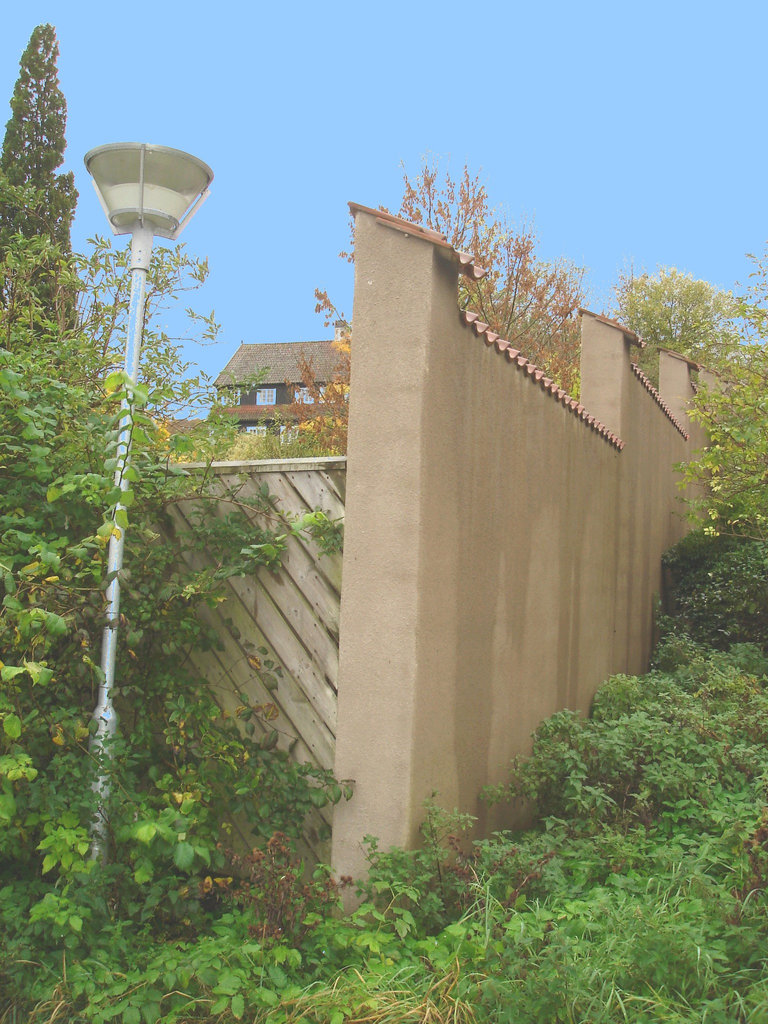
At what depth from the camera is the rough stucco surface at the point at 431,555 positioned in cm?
344

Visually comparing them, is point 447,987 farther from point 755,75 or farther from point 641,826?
point 755,75

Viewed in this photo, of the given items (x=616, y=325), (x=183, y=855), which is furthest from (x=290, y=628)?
(x=616, y=325)

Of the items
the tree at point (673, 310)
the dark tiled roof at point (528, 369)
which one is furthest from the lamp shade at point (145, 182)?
the tree at point (673, 310)

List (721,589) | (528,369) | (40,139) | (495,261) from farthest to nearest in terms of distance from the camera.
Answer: (495,261) < (40,139) < (721,589) < (528,369)

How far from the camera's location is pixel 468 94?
20.7 ft

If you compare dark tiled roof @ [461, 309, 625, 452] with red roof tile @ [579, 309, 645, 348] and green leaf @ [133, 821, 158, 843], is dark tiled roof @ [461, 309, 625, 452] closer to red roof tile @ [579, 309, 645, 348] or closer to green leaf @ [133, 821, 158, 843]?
red roof tile @ [579, 309, 645, 348]

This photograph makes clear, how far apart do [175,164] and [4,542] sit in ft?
5.64

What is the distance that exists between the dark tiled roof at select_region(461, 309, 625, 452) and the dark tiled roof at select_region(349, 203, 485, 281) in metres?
0.21

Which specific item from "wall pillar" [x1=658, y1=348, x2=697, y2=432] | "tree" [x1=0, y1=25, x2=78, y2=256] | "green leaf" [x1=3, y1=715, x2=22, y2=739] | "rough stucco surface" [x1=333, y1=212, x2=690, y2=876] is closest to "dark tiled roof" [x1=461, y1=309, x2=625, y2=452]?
"rough stucco surface" [x1=333, y1=212, x2=690, y2=876]

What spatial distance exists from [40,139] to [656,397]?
10989 millimetres

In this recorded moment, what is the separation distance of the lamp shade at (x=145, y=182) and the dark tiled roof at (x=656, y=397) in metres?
4.99

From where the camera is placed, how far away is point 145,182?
144 inches

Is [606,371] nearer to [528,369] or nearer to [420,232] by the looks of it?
[528,369]

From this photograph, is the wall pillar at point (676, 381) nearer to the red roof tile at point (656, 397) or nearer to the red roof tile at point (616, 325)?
the red roof tile at point (656, 397)
